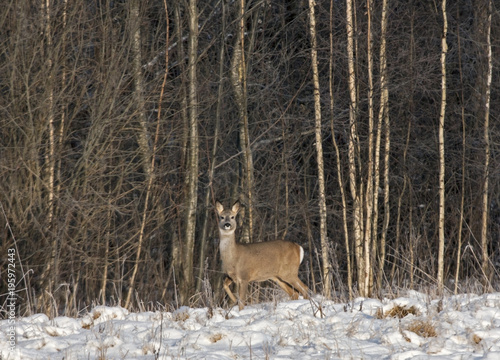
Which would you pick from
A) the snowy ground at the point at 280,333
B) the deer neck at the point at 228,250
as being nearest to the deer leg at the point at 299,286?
the deer neck at the point at 228,250

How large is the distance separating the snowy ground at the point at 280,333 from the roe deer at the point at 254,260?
319cm

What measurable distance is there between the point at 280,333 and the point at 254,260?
4.30m

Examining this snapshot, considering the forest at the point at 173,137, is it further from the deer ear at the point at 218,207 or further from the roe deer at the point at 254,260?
the deer ear at the point at 218,207

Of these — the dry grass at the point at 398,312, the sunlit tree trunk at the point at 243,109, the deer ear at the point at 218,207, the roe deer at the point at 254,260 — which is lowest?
the roe deer at the point at 254,260

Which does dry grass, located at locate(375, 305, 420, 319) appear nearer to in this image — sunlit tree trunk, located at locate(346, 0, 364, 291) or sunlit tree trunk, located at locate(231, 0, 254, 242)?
sunlit tree trunk, located at locate(346, 0, 364, 291)

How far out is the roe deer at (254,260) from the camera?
8.73 metres

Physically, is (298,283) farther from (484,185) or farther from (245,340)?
(245,340)

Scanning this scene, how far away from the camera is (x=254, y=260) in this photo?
8852 millimetres

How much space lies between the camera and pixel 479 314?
4992 mm

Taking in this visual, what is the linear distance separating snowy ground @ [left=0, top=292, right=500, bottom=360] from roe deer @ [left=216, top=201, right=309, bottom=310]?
3.19 m

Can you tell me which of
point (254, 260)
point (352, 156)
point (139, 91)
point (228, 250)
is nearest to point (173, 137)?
point (139, 91)

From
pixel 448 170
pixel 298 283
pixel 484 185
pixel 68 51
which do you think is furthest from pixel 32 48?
pixel 448 170

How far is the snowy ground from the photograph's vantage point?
411 cm

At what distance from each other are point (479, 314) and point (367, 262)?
3.75 meters
